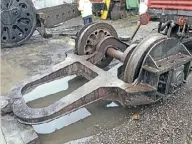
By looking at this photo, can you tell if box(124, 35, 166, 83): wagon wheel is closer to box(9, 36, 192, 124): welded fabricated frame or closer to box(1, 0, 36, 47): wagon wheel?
box(9, 36, 192, 124): welded fabricated frame

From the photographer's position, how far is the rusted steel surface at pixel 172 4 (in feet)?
19.4

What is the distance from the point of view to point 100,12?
11.4m

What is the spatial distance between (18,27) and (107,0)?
485 centimetres

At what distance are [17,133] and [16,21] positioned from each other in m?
4.73

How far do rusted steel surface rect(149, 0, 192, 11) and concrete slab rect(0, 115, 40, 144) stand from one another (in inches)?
171

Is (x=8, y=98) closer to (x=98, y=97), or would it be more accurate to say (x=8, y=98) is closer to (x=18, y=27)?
(x=98, y=97)

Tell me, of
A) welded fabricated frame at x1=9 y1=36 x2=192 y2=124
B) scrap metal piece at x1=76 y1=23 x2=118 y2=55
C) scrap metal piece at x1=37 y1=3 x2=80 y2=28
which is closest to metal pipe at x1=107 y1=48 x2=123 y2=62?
scrap metal piece at x1=76 y1=23 x2=118 y2=55

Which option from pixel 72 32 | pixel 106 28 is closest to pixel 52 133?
pixel 106 28

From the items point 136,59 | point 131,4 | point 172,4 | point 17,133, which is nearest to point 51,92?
point 17,133

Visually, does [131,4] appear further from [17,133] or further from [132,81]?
[17,133]

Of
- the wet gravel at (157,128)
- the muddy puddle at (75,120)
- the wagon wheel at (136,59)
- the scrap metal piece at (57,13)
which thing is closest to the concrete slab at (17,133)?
the muddy puddle at (75,120)

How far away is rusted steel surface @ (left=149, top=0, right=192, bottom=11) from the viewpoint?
19.4 feet

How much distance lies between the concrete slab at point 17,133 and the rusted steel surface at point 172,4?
171 inches

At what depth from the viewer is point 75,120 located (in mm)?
3904
